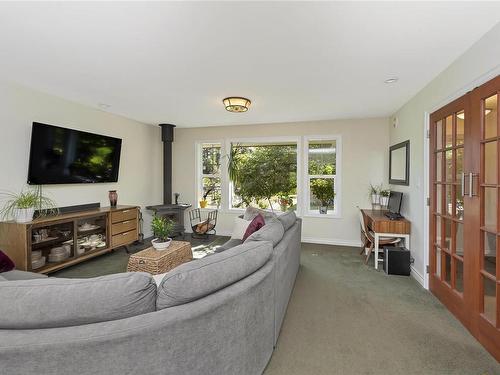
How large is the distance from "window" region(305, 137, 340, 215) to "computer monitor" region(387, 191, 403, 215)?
972 mm

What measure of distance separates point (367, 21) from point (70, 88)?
3.41m

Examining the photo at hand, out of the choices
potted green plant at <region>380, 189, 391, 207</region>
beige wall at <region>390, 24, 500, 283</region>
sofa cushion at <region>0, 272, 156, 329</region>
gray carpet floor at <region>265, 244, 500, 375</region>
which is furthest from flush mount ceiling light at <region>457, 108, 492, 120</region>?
sofa cushion at <region>0, 272, 156, 329</region>

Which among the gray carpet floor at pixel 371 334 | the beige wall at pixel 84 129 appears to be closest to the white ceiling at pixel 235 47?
the beige wall at pixel 84 129

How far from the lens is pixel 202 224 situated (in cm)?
484

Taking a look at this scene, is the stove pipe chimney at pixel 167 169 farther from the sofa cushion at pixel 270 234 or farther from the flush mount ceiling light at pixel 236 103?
the sofa cushion at pixel 270 234

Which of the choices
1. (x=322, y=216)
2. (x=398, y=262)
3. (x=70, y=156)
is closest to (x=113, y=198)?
(x=70, y=156)

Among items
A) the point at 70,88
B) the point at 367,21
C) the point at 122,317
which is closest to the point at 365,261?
the point at 367,21

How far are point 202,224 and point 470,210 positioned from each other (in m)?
3.97

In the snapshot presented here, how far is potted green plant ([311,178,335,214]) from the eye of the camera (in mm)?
4875

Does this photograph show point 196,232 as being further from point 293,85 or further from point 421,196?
point 421,196

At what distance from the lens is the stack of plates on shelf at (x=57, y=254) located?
318 cm

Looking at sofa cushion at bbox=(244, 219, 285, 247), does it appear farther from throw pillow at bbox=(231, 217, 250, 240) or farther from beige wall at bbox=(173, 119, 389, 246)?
beige wall at bbox=(173, 119, 389, 246)

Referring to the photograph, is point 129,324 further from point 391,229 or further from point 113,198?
point 113,198

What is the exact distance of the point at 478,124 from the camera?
77.5 inches
